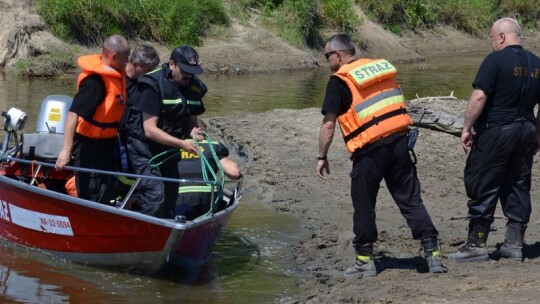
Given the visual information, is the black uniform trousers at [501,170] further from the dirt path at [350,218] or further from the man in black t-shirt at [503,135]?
the dirt path at [350,218]

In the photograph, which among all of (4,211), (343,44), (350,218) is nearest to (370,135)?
(343,44)

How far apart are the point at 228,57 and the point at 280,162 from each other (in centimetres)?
1133

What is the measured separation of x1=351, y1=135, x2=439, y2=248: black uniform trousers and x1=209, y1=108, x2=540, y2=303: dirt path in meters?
0.37

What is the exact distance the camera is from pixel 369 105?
7113mm

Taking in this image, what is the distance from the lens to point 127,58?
7.86 m

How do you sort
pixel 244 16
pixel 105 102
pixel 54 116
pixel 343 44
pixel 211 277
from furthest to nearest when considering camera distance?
1. pixel 244 16
2. pixel 54 116
3. pixel 211 277
4. pixel 105 102
5. pixel 343 44

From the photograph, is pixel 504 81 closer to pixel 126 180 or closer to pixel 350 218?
pixel 350 218

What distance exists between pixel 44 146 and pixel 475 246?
3.60 metres

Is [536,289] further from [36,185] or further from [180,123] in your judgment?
[36,185]

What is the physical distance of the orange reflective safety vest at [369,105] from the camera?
7.07 m

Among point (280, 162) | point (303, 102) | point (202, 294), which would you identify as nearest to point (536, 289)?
point (202, 294)

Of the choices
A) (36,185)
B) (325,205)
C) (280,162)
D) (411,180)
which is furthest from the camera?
(280,162)

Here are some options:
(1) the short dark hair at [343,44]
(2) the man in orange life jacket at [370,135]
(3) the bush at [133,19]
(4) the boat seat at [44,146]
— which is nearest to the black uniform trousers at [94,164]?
(4) the boat seat at [44,146]

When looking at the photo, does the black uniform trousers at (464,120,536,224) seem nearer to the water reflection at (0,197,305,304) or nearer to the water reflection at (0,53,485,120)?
the water reflection at (0,197,305,304)
